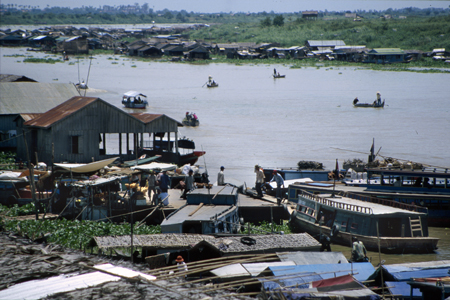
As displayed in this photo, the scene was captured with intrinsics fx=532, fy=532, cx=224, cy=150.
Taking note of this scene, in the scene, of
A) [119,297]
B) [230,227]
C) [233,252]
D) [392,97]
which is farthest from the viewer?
[392,97]

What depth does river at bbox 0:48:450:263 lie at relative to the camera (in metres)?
30.3

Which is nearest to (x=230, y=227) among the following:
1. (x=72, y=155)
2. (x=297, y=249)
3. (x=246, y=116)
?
(x=297, y=249)

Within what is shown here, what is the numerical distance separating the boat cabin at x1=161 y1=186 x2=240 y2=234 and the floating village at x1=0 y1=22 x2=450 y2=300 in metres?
0.04

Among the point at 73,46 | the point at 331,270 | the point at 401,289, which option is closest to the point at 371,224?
the point at 331,270

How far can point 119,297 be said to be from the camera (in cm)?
827

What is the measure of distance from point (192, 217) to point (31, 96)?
58.8 feet

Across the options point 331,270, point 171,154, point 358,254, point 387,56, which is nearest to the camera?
point 331,270

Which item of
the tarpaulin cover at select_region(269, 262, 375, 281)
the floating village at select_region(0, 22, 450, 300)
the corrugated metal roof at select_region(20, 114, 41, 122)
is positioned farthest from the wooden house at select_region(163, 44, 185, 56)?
the tarpaulin cover at select_region(269, 262, 375, 281)

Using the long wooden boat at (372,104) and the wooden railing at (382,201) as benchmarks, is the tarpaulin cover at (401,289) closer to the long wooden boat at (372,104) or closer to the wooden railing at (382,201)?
the wooden railing at (382,201)

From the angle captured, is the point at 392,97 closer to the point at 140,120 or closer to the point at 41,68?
the point at 140,120

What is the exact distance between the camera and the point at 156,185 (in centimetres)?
1867

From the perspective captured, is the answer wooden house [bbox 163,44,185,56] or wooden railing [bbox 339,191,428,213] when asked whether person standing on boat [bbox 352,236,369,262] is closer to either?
wooden railing [bbox 339,191,428,213]

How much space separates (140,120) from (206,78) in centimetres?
4887

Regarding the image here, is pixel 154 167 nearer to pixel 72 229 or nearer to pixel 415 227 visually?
pixel 72 229
